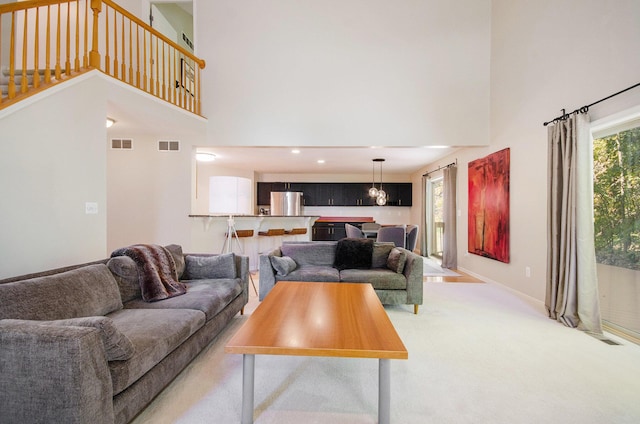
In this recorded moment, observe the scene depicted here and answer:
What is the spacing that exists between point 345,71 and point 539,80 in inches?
106

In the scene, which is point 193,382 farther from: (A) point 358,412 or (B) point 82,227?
(B) point 82,227

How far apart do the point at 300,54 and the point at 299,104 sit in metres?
0.83

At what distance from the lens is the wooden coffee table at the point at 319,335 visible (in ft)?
4.45

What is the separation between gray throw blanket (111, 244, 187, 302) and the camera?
7.36 feet

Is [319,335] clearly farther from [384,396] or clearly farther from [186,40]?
[186,40]

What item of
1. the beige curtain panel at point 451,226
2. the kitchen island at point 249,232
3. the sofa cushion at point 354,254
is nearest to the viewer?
the sofa cushion at point 354,254

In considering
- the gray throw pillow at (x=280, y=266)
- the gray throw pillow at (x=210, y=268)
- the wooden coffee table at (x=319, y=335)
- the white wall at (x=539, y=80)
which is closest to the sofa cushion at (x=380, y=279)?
the gray throw pillow at (x=280, y=266)

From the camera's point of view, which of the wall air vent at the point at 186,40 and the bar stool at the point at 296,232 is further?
the wall air vent at the point at 186,40

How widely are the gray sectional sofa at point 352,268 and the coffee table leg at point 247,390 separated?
5.95 feet

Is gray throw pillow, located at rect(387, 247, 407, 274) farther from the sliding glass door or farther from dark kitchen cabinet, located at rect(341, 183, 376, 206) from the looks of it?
dark kitchen cabinet, located at rect(341, 183, 376, 206)

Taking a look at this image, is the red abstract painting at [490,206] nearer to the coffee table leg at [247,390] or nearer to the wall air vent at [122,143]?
the coffee table leg at [247,390]

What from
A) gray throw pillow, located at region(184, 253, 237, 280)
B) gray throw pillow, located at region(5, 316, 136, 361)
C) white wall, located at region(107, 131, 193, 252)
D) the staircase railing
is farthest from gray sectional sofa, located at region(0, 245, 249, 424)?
white wall, located at region(107, 131, 193, 252)

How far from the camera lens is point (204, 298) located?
2275 mm

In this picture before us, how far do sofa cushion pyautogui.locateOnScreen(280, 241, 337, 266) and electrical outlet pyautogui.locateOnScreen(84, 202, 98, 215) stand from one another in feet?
6.85
